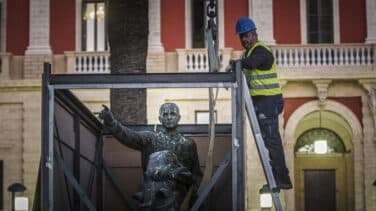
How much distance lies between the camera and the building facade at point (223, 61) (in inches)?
1169

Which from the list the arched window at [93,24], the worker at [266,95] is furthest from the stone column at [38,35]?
the worker at [266,95]

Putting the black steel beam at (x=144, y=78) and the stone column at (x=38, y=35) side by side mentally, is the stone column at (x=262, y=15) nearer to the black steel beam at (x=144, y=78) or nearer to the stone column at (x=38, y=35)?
the stone column at (x=38, y=35)

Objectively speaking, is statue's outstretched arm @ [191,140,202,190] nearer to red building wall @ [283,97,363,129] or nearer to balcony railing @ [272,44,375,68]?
balcony railing @ [272,44,375,68]

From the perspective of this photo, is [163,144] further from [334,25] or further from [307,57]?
[334,25]

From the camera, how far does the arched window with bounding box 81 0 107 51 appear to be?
3100cm

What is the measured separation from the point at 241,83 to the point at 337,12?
21.2 m

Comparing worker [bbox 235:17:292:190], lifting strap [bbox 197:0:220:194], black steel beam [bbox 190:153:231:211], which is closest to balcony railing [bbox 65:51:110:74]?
lifting strap [bbox 197:0:220:194]

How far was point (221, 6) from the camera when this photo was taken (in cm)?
3053

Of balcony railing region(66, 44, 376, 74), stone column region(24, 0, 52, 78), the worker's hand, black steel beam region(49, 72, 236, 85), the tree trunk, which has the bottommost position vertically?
the worker's hand

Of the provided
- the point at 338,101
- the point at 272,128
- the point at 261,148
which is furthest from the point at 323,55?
the point at 261,148

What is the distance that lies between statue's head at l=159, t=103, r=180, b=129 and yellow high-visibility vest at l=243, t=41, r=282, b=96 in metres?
1.00

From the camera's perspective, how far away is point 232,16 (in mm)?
30516

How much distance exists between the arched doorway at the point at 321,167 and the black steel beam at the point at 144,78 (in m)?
21.8

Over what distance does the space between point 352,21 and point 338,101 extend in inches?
95.5
